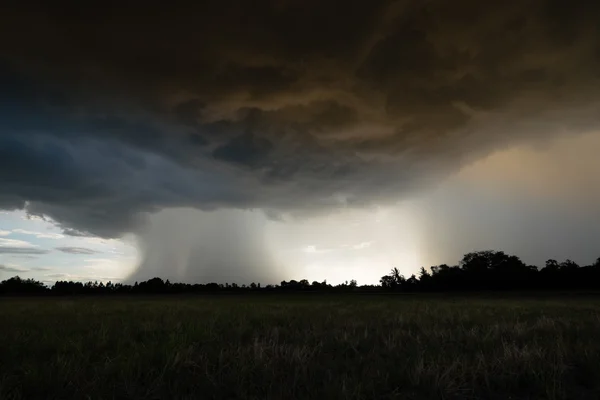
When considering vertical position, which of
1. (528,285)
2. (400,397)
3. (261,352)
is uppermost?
(528,285)

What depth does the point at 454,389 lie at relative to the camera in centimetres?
611

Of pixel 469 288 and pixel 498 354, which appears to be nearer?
pixel 498 354

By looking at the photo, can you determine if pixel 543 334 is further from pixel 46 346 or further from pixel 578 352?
pixel 46 346

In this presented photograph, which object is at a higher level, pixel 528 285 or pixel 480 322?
pixel 528 285

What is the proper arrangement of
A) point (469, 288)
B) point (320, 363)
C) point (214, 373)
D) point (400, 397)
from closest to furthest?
point (400, 397)
point (214, 373)
point (320, 363)
point (469, 288)

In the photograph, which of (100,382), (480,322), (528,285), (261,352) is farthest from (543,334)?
(528,285)

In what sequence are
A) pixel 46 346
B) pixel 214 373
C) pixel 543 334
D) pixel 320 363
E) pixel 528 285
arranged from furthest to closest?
pixel 528 285 → pixel 543 334 → pixel 46 346 → pixel 320 363 → pixel 214 373

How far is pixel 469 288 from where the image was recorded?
144 m

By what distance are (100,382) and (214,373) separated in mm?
1740

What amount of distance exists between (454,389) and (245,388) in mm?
3194

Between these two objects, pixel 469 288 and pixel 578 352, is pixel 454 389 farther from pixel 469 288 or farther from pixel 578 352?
pixel 469 288

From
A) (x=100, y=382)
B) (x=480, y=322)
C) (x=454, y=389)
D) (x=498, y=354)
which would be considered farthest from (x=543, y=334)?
(x=100, y=382)

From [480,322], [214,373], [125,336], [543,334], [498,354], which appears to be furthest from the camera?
[480,322]

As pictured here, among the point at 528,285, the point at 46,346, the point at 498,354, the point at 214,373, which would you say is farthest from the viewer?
the point at 528,285
